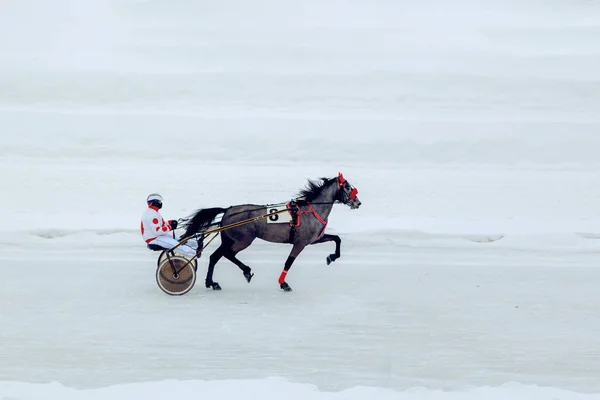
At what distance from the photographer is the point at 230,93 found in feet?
58.5

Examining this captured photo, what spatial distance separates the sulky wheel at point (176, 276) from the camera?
Result: 9016mm

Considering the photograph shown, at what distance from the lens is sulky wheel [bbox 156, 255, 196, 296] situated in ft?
29.6

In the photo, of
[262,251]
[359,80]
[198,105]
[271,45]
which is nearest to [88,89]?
[198,105]

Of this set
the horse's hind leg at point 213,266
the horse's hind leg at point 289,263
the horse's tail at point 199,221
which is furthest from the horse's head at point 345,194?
the horse's hind leg at point 213,266

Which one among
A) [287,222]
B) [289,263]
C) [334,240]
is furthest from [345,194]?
[289,263]

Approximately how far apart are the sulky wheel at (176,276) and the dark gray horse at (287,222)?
352mm

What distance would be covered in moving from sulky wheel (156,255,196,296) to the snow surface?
124 millimetres

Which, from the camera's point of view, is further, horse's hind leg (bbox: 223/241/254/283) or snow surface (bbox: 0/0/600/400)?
horse's hind leg (bbox: 223/241/254/283)

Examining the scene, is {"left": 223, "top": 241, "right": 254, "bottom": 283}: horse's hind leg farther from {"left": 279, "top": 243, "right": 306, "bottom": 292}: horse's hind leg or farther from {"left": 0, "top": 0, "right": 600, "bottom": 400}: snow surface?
{"left": 279, "top": 243, "right": 306, "bottom": 292}: horse's hind leg

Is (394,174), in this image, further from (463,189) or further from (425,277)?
(425,277)

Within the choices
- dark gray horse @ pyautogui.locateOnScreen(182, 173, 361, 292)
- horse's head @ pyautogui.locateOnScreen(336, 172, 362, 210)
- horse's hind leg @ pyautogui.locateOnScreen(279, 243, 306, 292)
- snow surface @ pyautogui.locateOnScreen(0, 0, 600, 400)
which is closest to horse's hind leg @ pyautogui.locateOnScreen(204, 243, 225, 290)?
dark gray horse @ pyautogui.locateOnScreen(182, 173, 361, 292)

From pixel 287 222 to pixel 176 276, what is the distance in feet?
4.17

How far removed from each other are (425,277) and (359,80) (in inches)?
334

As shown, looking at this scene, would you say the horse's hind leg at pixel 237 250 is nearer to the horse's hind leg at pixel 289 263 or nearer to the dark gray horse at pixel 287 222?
the dark gray horse at pixel 287 222
